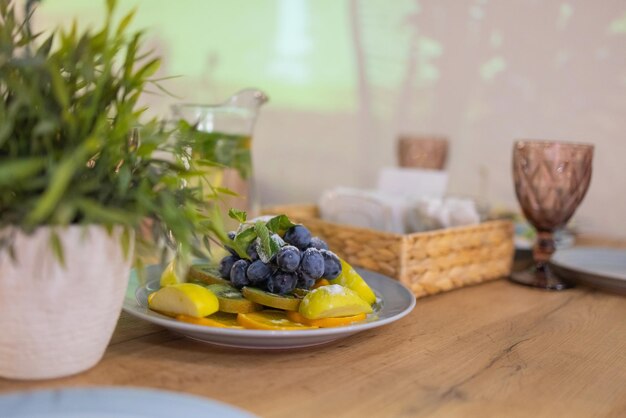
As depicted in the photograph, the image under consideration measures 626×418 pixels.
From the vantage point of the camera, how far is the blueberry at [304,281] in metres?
0.76

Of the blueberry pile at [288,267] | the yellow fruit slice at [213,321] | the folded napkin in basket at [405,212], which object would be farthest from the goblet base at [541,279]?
the yellow fruit slice at [213,321]

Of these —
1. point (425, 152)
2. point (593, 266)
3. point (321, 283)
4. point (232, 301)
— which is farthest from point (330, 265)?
point (425, 152)

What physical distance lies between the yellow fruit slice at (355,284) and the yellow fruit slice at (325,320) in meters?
0.07

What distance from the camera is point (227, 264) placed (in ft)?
2.64

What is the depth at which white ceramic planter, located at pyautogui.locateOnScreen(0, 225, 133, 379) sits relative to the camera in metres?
0.54

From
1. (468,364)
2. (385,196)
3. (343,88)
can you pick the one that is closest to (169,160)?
(468,364)

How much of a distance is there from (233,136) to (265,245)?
43 centimetres

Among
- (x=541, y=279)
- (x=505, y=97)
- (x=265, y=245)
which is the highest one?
(x=505, y=97)

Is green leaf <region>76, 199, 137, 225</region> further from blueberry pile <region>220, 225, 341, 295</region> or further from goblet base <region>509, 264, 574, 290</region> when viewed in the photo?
goblet base <region>509, 264, 574, 290</region>

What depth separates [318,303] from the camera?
2.34 feet

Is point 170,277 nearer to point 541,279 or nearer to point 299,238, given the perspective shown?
point 299,238

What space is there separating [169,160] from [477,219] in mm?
680

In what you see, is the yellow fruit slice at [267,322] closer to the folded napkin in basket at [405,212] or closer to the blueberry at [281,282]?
the blueberry at [281,282]

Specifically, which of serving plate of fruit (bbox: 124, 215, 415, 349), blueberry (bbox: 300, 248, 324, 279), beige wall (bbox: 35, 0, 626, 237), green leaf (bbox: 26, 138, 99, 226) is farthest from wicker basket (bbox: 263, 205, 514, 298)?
beige wall (bbox: 35, 0, 626, 237)
